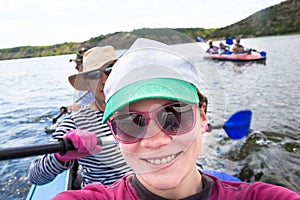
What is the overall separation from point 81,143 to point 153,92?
3.37ft

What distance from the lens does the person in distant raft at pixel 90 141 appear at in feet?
5.70

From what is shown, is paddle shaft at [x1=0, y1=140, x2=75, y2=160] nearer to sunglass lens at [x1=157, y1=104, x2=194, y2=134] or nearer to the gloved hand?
the gloved hand

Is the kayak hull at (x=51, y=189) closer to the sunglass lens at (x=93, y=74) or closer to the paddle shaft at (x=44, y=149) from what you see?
the paddle shaft at (x=44, y=149)

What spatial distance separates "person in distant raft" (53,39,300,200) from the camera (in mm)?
890

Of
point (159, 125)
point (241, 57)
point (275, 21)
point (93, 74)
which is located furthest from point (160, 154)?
point (275, 21)

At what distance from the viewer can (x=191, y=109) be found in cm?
93

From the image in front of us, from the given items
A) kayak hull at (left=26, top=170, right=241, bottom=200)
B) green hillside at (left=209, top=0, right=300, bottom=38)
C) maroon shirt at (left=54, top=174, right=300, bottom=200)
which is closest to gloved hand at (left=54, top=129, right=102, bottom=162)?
maroon shirt at (left=54, top=174, right=300, bottom=200)

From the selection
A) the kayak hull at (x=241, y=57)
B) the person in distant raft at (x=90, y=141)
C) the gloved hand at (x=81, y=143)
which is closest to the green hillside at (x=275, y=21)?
the kayak hull at (x=241, y=57)

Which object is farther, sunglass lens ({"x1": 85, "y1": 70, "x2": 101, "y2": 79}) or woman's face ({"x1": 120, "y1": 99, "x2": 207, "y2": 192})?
sunglass lens ({"x1": 85, "y1": 70, "x2": 101, "y2": 79})

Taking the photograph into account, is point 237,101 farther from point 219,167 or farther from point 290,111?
point 219,167

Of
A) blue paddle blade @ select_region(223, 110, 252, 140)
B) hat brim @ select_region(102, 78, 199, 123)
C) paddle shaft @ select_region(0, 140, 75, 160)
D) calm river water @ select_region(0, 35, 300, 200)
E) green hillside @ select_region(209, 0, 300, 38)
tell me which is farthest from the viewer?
green hillside @ select_region(209, 0, 300, 38)

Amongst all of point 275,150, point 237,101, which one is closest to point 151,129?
point 275,150

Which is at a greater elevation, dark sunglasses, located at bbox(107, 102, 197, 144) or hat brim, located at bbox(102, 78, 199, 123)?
hat brim, located at bbox(102, 78, 199, 123)

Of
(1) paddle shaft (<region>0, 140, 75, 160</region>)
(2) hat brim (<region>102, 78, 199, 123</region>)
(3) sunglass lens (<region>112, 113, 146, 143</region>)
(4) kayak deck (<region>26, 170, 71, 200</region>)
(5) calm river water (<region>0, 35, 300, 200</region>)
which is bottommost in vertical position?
(5) calm river water (<region>0, 35, 300, 200</region>)
